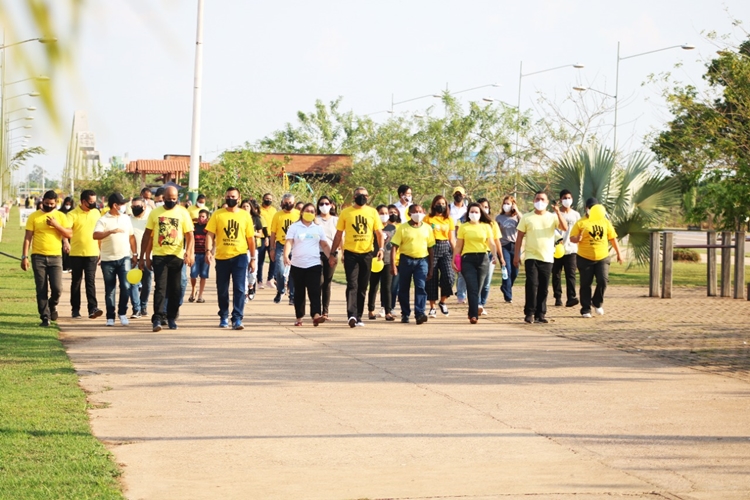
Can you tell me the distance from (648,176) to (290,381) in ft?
50.9

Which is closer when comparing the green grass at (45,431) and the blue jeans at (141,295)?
the green grass at (45,431)

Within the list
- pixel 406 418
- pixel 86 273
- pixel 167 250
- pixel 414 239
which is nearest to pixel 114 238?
pixel 86 273

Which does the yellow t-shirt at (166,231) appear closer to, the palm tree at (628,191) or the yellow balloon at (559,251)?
the yellow balloon at (559,251)

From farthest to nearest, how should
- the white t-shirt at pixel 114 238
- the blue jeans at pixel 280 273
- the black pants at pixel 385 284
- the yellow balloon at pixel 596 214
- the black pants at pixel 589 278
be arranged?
the blue jeans at pixel 280 273, the yellow balloon at pixel 596 214, the black pants at pixel 589 278, the black pants at pixel 385 284, the white t-shirt at pixel 114 238

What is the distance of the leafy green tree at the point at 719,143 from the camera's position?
76.0 feet

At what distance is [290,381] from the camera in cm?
993

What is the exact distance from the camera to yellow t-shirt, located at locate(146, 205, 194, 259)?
14008mm

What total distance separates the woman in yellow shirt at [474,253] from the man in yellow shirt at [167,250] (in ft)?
13.4

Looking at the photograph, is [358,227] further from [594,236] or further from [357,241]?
[594,236]

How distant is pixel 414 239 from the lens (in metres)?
15.3

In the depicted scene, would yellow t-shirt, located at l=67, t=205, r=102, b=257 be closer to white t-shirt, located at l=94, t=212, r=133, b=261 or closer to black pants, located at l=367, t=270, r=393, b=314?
white t-shirt, located at l=94, t=212, r=133, b=261

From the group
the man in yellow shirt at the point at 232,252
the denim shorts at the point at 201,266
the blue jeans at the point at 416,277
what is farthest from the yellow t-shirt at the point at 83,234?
the blue jeans at the point at 416,277

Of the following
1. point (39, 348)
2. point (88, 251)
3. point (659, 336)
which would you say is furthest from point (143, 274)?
point (659, 336)

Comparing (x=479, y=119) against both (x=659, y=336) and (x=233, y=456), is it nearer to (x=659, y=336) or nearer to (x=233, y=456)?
(x=659, y=336)
